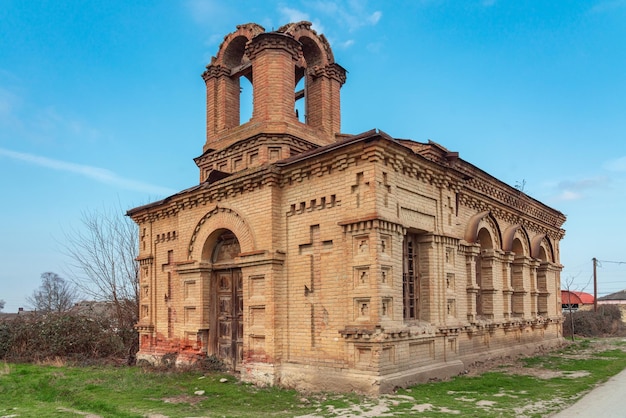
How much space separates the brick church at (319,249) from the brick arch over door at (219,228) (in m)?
0.04

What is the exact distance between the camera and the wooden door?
39.8 feet

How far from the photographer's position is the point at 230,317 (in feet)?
40.7

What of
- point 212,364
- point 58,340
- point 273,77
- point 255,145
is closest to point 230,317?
point 212,364

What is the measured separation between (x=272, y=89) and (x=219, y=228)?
381 cm

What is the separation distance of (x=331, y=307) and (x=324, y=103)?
21.9 ft

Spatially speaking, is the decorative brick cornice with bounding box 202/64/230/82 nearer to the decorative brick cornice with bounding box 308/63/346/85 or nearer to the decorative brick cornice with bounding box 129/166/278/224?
the decorative brick cornice with bounding box 308/63/346/85

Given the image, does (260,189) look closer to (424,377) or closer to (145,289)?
(424,377)

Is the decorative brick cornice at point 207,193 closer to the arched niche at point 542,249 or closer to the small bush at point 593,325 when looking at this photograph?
the arched niche at point 542,249

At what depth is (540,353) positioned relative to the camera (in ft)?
52.2

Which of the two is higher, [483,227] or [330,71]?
[330,71]

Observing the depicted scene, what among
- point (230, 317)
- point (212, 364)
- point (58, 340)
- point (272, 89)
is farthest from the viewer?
point (58, 340)

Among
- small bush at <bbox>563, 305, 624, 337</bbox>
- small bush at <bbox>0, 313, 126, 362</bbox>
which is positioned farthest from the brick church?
small bush at <bbox>563, 305, 624, 337</bbox>

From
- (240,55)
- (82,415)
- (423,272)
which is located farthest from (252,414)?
(240,55)

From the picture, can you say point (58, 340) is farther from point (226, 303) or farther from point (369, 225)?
point (369, 225)
